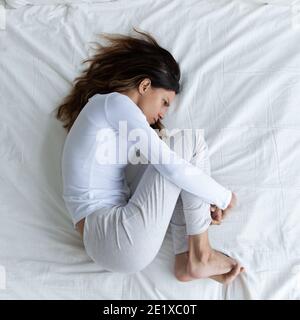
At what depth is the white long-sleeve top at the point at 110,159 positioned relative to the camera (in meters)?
0.98

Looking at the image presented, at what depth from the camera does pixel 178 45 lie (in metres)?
1.32

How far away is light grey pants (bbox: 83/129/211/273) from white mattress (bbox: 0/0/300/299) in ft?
0.27

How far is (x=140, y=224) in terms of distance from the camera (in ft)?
3.20

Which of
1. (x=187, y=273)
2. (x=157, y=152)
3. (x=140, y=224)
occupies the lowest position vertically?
(x=187, y=273)

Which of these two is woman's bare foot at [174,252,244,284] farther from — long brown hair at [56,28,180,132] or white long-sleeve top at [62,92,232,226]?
long brown hair at [56,28,180,132]

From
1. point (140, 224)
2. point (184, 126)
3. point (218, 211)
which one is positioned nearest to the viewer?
point (140, 224)

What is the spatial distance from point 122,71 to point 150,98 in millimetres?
106

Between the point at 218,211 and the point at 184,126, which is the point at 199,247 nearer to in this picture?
the point at 218,211

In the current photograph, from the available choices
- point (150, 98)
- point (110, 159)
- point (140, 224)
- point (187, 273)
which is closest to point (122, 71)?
point (150, 98)

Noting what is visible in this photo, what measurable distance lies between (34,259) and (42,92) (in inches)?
19.2

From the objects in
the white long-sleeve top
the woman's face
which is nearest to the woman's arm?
the white long-sleeve top

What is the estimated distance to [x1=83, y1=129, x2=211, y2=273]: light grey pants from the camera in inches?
38.4

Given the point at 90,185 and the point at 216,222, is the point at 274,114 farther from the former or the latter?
the point at 90,185

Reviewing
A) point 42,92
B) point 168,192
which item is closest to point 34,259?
point 168,192
